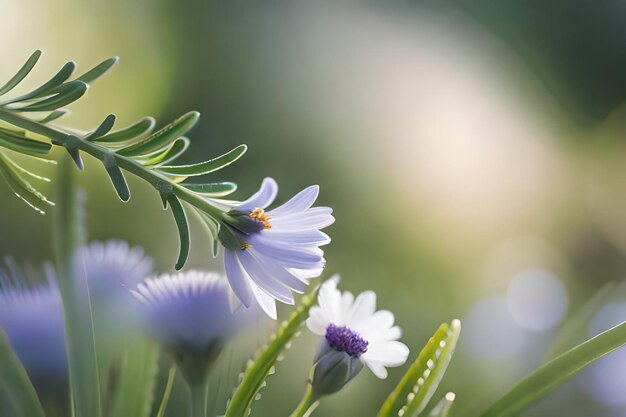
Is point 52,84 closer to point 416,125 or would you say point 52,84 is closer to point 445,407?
point 445,407

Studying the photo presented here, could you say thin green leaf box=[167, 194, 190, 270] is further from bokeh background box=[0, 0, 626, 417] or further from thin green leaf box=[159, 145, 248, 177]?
bokeh background box=[0, 0, 626, 417]

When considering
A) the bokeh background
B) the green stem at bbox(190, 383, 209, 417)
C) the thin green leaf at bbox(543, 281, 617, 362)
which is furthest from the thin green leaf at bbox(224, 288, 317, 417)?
the bokeh background

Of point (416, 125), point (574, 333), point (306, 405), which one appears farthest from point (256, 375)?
point (416, 125)

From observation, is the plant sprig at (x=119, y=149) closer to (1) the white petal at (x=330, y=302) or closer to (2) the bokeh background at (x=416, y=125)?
(1) the white petal at (x=330, y=302)

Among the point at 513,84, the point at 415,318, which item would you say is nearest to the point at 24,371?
the point at 415,318

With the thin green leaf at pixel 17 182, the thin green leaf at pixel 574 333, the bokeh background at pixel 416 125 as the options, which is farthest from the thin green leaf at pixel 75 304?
the bokeh background at pixel 416 125

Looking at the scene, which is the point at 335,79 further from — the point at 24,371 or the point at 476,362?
the point at 24,371
